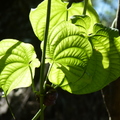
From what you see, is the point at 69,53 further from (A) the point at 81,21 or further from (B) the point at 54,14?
(B) the point at 54,14

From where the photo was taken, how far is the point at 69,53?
462 millimetres

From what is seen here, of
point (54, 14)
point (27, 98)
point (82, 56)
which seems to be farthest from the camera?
point (27, 98)

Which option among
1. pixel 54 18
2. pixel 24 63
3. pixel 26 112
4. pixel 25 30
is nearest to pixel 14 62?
pixel 24 63

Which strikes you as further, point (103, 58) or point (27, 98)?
point (27, 98)

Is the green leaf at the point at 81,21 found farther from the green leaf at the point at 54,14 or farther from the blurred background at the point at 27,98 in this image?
the blurred background at the point at 27,98

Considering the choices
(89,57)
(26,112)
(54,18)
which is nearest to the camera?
(89,57)

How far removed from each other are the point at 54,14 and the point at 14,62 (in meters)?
0.15

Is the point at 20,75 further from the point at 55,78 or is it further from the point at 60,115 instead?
the point at 60,115

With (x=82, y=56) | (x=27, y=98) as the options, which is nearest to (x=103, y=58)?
(x=82, y=56)

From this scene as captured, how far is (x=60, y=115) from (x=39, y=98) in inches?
85.1

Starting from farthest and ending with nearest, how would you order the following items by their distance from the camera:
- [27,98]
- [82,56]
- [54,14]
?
[27,98] → [54,14] → [82,56]

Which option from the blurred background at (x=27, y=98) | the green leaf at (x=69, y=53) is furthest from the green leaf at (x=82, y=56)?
the blurred background at (x=27, y=98)

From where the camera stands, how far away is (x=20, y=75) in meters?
0.52

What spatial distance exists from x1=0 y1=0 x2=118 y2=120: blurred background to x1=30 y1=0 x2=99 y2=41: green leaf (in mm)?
1275
